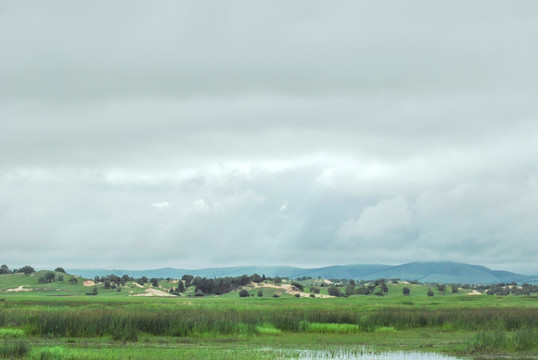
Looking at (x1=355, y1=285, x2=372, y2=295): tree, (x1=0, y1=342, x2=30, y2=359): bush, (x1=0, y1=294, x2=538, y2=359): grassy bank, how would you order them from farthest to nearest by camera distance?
1. (x1=355, y1=285, x2=372, y2=295): tree
2. (x1=0, y1=294, x2=538, y2=359): grassy bank
3. (x1=0, y1=342, x2=30, y2=359): bush

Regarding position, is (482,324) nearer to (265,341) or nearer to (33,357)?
(265,341)

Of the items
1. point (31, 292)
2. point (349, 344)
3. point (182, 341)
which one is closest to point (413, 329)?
point (349, 344)

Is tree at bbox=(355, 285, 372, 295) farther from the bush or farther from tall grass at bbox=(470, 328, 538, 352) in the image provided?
the bush

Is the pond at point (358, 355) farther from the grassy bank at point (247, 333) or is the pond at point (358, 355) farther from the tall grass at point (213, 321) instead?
the tall grass at point (213, 321)

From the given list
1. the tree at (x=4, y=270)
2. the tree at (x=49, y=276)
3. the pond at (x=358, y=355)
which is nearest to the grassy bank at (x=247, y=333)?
the pond at (x=358, y=355)

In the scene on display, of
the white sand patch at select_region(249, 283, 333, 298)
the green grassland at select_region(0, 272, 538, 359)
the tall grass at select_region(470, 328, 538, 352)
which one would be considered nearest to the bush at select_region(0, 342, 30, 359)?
the green grassland at select_region(0, 272, 538, 359)

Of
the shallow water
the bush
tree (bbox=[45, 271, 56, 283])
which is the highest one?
tree (bbox=[45, 271, 56, 283])

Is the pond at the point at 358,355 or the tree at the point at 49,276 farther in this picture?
the tree at the point at 49,276

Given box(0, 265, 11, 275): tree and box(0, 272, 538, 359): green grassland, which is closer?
box(0, 272, 538, 359): green grassland

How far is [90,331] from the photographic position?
131ft

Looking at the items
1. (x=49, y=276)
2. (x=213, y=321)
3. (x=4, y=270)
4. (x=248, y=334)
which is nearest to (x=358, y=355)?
(x=248, y=334)

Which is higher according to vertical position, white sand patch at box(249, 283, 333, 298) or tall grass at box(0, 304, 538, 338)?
white sand patch at box(249, 283, 333, 298)

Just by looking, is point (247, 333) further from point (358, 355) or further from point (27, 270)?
point (27, 270)

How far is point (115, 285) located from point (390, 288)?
2309 inches
